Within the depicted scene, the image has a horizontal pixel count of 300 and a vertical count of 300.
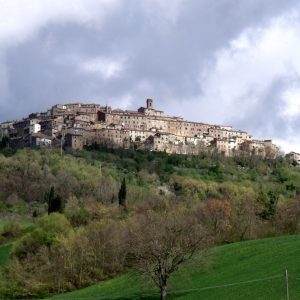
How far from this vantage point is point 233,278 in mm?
38719

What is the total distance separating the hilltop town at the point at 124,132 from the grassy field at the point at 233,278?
4436 inches

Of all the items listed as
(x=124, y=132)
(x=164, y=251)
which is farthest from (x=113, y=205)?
(x=124, y=132)

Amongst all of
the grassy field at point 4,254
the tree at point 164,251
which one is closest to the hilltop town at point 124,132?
the grassy field at point 4,254

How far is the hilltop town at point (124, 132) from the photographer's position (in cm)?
16300

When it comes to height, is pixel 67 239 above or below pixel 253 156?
below

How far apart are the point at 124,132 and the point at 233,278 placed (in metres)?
129

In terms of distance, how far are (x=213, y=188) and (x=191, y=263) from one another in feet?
277

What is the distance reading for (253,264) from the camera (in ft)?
136

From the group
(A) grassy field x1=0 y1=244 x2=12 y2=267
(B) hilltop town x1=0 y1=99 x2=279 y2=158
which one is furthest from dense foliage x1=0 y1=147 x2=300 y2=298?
(B) hilltop town x1=0 y1=99 x2=279 y2=158

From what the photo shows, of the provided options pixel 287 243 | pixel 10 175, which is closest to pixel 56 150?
pixel 10 175

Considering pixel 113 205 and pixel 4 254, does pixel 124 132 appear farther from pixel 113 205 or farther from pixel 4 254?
pixel 4 254

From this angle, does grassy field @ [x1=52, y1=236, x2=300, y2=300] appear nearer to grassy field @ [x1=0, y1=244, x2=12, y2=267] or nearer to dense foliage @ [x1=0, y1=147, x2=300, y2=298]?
dense foliage @ [x1=0, y1=147, x2=300, y2=298]

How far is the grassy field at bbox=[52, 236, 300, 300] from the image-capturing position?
33.4m

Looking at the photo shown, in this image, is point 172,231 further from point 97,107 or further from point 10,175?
point 97,107
